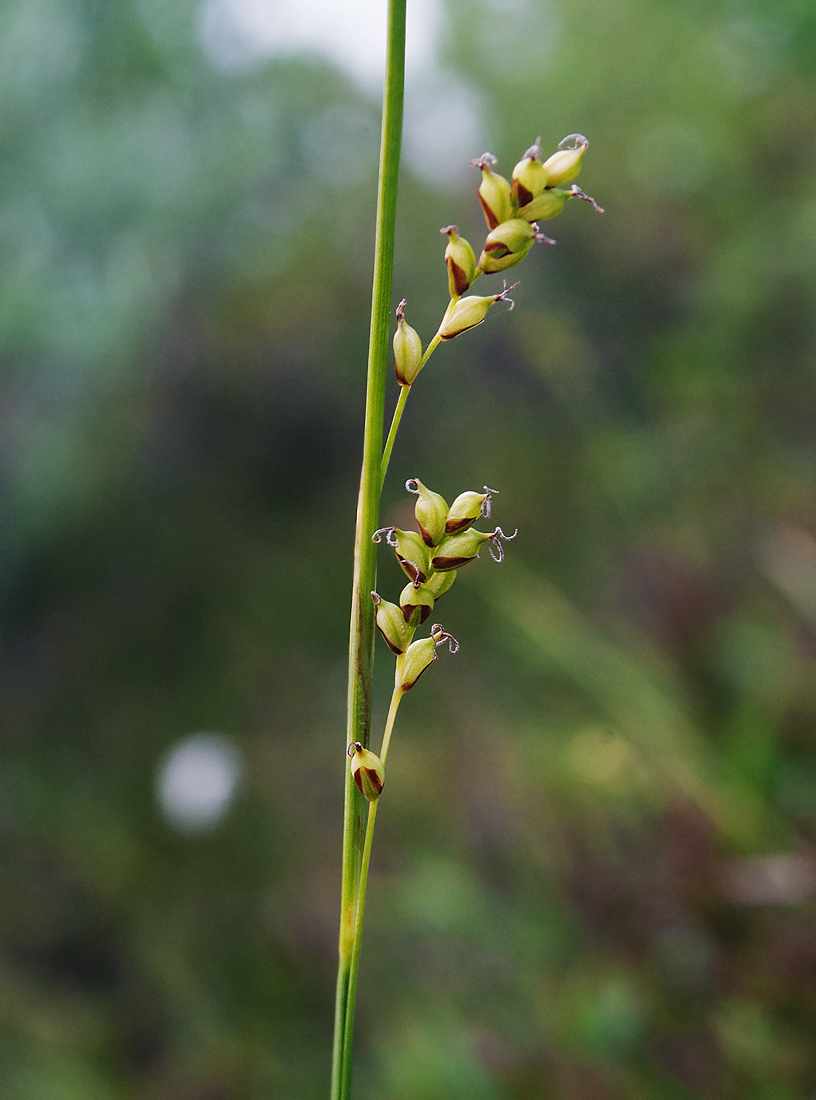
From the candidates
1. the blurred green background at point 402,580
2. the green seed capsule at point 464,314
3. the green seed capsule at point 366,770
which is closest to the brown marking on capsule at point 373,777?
the green seed capsule at point 366,770

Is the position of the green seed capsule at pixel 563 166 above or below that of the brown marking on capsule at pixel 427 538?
above

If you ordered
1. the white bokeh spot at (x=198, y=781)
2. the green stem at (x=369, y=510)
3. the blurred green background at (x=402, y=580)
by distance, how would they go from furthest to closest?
the white bokeh spot at (x=198, y=781)
the blurred green background at (x=402, y=580)
the green stem at (x=369, y=510)

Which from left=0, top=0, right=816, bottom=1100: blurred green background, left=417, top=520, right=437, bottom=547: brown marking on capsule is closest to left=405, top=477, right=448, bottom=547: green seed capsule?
left=417, top=520, right=437, bottom=547: brown marking on capsule

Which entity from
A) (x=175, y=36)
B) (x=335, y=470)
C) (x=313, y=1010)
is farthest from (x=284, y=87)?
(x=313, y=1010)

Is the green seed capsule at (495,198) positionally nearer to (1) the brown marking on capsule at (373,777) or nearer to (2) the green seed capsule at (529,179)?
(2) the green seed capsule at (529,179)

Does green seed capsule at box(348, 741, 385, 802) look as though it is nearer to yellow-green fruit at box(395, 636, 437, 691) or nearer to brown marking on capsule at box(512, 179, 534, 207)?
yellow-green fruit at box(395, 636, 437, 691)

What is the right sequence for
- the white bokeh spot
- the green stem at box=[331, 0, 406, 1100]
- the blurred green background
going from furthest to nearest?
the white bokeh spot
the blurred green background
the green stem at box=[331, 0, 406, 1100]

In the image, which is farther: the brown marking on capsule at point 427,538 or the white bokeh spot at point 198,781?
the white bokeh spot at point 198,781
